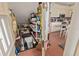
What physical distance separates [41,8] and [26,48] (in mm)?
486

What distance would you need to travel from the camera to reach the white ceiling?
0.86 meters

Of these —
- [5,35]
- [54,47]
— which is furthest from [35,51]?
[5,35]

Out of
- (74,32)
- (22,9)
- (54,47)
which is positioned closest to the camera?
(74,32)

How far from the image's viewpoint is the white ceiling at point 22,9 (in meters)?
0.86

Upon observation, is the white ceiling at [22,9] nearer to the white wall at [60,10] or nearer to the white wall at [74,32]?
the white wall at [60,10]

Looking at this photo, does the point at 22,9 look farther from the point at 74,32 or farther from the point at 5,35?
the point at 74,32

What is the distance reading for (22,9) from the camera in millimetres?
908

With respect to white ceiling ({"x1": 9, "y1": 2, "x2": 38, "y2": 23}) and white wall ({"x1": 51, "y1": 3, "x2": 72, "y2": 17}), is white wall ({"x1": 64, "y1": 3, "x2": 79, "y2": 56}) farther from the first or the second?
white ceiling ({"x1": 9, "y1": 2, "x2": 38, "y2": 23})

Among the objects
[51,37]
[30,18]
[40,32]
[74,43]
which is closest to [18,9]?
[30,18]

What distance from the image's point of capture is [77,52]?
2.45 feet

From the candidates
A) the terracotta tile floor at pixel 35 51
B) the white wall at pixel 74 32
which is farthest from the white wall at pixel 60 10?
the terracotta tile floor at pixel 35 51

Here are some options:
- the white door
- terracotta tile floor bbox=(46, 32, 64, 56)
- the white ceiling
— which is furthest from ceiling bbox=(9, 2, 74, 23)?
terracotta tile floor bbox=(46, 32, 64, 56)

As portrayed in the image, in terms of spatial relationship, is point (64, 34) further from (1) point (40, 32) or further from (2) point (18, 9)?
(2) point (18, 9)

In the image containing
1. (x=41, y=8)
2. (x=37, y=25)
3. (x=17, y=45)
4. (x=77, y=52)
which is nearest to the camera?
(x=77, y=52)
